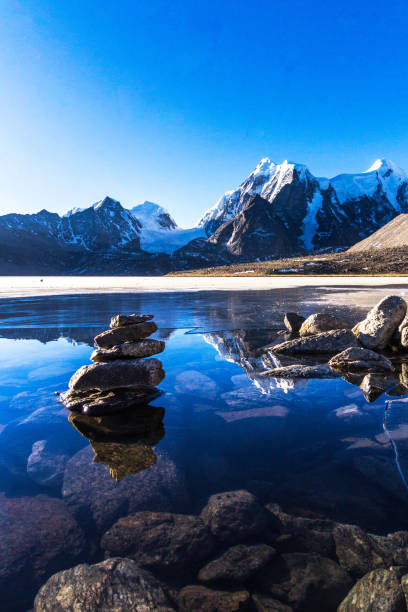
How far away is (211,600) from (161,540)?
0.84 m

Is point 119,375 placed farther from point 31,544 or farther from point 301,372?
point 301,372

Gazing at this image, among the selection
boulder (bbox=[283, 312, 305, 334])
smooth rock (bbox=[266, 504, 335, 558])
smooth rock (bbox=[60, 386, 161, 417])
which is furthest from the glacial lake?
boulder (bbox=[283, 312, 305, 334])

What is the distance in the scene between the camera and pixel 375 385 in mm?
8109

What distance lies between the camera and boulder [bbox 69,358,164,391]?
303 inches

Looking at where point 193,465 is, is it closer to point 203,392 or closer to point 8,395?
point 203,392

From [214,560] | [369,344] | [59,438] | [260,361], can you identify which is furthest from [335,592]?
[369,344]

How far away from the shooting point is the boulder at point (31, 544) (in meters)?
3.13

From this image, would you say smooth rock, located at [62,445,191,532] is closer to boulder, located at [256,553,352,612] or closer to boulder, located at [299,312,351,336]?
boulder, located at [256,553,352,612]

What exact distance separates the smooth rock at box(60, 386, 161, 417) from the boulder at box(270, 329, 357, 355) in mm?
5527

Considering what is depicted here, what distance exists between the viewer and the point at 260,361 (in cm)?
1053

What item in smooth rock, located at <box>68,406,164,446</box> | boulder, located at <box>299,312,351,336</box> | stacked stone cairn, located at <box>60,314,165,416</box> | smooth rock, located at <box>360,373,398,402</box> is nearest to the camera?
smooth rock, located at <box>68,406,164,446</box>

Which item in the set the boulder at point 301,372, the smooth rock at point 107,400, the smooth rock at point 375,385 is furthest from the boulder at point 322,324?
the smooth rock at point 107,400

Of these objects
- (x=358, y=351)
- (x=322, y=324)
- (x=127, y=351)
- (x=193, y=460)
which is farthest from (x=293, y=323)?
(x=193, y=460)

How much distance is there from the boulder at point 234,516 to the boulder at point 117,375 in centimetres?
418
